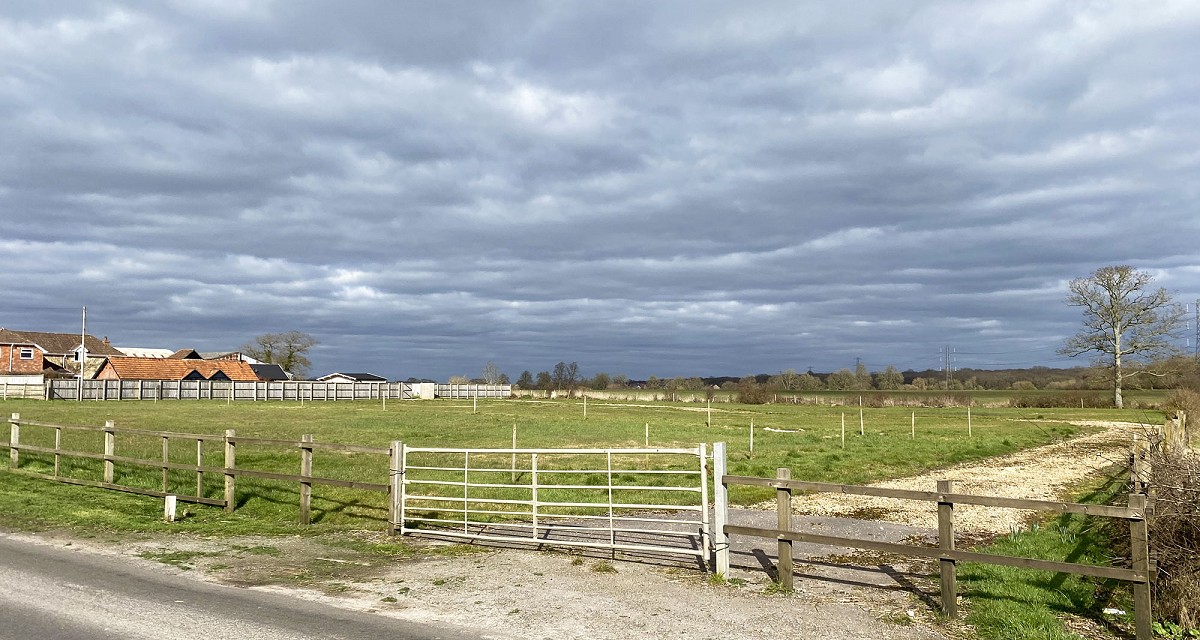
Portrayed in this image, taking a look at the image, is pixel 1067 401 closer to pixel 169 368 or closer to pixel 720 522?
pixel 720 522

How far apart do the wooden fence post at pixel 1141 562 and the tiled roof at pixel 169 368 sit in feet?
338

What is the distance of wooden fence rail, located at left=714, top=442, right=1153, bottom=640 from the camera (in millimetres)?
7348

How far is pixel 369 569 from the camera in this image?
1040cm

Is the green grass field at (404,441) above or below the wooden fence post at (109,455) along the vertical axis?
below

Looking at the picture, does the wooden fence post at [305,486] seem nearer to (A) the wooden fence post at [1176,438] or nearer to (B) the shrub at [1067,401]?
(A) the wooden fence post at [1176,438]

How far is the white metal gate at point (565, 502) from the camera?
11531 millimetres

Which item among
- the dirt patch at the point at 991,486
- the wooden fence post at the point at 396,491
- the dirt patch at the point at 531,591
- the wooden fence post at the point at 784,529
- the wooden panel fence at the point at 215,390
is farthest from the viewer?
the wooden panel fence at the point at 215,390

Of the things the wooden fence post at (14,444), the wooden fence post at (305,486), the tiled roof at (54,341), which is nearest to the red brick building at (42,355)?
the tiled roof at (54,341)

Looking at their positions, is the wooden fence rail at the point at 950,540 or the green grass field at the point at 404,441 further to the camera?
the green grass field at the point at 404,441

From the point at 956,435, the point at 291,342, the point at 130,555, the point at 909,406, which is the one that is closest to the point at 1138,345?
the point at 909,406

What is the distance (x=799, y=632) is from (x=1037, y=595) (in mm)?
3206

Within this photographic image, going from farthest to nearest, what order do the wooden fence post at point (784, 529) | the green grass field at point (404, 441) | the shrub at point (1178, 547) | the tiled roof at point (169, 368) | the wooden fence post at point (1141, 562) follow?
1. the tiled roof at point (169, 368)
2. the green grass field at point (404, 441)
3. the wooden fence post at point (784, 529)
4. the shrub at point (1178, 547)
5. the wooden fence post at point (1141, 562)

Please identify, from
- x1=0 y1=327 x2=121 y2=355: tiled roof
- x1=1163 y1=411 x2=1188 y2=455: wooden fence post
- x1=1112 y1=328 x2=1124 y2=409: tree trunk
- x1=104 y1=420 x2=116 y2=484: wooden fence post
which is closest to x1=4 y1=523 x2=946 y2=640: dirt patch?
x1=1163 y1=411 x2=1188 y2=455: wooden fence post

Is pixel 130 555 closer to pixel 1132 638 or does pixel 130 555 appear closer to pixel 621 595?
pixel 621 595
